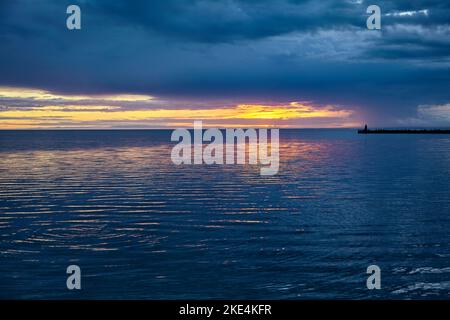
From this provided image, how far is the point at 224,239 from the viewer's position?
20609mm

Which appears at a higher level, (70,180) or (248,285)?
(70,180)

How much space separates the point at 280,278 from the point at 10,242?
42.4 ft

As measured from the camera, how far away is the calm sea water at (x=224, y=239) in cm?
1497

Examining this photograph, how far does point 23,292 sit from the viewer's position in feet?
47.6

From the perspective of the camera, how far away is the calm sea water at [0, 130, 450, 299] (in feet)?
49.1

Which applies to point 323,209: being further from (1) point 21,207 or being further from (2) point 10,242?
(1) point 21,207
